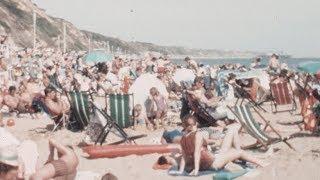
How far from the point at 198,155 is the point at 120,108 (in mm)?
3740

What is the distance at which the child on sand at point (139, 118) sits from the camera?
12.3 m

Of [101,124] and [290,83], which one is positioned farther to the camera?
[290,83]

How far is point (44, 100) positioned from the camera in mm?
12172

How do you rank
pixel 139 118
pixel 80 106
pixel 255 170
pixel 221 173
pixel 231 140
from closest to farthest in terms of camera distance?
pixel 221 173 < pixel 255 170 < pixel 231 140 < pixel 80 106 < pixel 139 118

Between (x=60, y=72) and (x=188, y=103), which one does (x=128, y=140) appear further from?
(x=60, y=72)

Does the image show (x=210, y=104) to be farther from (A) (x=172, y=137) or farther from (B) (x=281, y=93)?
(B) (x=281, y=93)

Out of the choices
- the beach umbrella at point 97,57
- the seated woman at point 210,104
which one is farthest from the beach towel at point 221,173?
the beach umbrella at point 97,57

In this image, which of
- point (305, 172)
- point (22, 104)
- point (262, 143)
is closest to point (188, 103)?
point (262, 143)

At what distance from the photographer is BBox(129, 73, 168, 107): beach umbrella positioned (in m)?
13.1

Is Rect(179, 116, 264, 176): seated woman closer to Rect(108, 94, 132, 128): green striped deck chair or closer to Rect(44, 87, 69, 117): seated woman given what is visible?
Rect(108, 94, 132, 128): green striped deck chair

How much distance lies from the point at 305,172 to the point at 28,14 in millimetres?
70592

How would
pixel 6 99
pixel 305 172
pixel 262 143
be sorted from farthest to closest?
pixel 6 99 → pixel 262 143 → pixel 305 172

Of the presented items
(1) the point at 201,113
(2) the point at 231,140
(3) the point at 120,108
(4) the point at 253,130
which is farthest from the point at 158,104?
(2) the point at 231,140

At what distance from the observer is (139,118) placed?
12.4m
